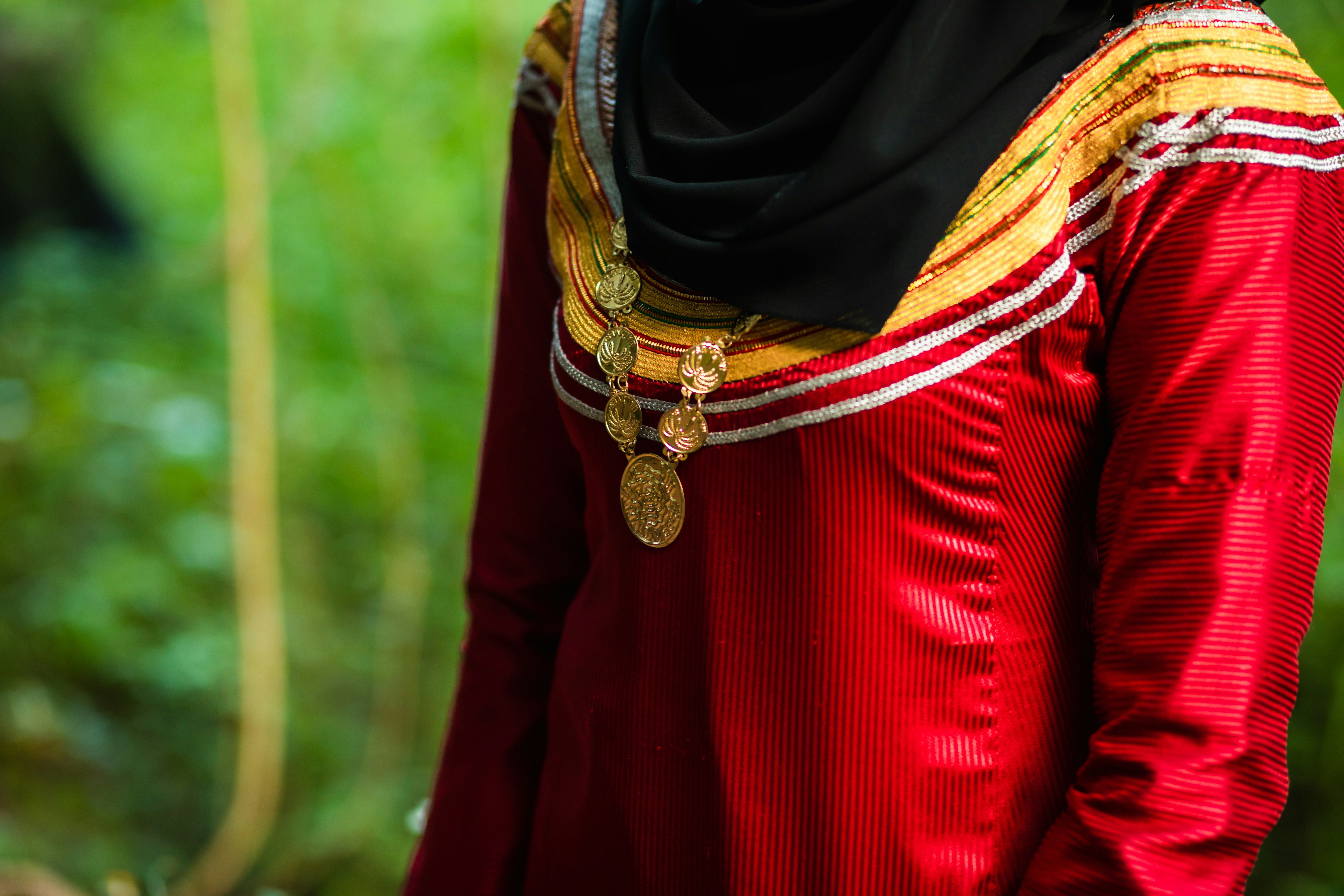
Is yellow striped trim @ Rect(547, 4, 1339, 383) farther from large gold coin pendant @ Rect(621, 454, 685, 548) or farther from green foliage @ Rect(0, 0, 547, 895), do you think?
green foliage @ Rect(0, 0, 547, 895)

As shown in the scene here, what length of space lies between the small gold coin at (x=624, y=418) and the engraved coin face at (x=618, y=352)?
0.6 inches

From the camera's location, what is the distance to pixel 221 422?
2.19m

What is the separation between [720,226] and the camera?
0.65 m

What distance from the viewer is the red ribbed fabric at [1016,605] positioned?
0.55 metres

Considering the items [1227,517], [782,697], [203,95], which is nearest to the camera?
[1227,517]

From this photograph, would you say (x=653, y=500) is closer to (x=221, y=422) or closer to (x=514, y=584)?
(x=514, y=584)

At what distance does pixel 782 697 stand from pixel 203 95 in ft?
6.89

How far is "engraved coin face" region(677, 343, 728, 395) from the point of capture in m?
0.65

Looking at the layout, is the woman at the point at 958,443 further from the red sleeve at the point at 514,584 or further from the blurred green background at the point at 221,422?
the blurred green background at the point at 221,422

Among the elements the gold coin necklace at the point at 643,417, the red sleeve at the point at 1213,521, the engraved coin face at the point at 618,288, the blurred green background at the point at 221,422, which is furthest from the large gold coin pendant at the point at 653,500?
the blurred green background at the point at 221,422

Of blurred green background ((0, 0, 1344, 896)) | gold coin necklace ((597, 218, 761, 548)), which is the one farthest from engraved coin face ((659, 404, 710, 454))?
blurred green background ((0, 0, 1344, 896))

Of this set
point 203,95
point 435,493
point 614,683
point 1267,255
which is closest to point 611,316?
point 614,683

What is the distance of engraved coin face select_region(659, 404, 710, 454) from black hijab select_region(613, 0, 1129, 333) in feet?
0.24

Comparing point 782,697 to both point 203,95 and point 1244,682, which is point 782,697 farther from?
point 203,95
